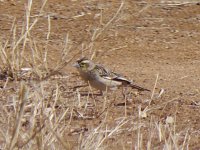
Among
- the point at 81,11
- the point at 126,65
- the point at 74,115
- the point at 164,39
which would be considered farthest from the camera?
the point at 81,11

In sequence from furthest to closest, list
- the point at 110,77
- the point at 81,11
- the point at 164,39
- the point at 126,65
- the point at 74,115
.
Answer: the point at 81,11 < the point at 164,39 < the point at 126,65 < the point at 110,77 < the point at 74,115

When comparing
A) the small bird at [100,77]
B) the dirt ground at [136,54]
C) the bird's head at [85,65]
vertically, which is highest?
the bird's head at [85,65]

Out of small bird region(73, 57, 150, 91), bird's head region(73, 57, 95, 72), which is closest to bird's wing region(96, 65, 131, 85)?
small bird region(73, 57, 150, 91)

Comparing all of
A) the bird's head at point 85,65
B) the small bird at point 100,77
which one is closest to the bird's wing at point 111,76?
the small bird at point 100,77

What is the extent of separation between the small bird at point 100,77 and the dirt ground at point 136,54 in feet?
0.38

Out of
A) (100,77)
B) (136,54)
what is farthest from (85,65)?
(136,54)

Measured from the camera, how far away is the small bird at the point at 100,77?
10.0m

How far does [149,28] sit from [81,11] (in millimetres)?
1089

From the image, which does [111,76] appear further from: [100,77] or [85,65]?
[85,65]

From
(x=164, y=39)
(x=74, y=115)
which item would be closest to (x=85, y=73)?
(x=74, y=115)

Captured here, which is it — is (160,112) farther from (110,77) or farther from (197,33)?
(197,33)

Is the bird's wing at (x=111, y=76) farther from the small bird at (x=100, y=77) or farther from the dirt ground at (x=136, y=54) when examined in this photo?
the dirt ground at (x=136, y=54)

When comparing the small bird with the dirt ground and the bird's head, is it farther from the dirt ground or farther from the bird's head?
the dirt ground

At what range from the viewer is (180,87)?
410 inches
